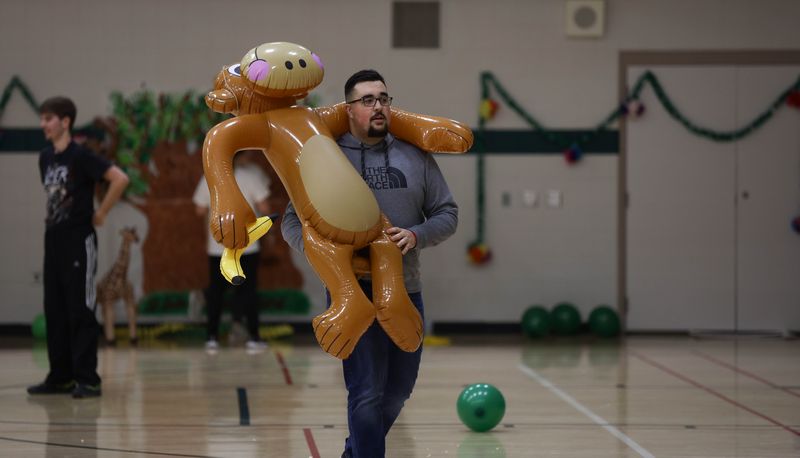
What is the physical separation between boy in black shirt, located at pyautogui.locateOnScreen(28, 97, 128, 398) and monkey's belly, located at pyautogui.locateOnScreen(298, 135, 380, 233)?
3.09 metres

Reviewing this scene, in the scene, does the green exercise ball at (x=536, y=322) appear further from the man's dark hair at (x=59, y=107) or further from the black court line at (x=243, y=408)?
the man's dark hair at (x=59, y=107)

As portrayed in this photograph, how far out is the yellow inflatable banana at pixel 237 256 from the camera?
3928 mm

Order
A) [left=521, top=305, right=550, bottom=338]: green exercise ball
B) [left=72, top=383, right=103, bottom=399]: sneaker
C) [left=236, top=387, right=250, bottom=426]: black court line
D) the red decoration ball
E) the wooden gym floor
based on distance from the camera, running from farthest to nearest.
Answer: the red decoration ball → [left=521, top=305, right=550, bottom=338]: green exercise ball → [left=72, top=383, right=103, bottom=399]: sneaker → [left=236, top=387, right=250, bottom=426]: black court line → the wooden gym floor

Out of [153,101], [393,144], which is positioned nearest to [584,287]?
[153,101]

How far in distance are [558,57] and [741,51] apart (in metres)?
1.75

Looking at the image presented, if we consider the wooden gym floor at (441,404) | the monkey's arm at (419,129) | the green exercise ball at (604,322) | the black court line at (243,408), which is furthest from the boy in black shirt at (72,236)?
the green exercise ball at (604,322)

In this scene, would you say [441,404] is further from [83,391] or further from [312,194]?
[312,194]

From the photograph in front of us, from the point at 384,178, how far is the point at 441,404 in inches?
114

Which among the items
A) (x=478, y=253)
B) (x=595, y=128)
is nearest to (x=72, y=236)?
(x=478, y=253)

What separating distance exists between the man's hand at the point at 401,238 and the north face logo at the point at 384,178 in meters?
0.22

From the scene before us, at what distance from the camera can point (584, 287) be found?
11.0 m

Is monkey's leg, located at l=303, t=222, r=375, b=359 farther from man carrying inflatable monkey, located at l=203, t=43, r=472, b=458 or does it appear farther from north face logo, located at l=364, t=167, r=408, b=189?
north face logo, located at l=364, t=167, r=408, b=189

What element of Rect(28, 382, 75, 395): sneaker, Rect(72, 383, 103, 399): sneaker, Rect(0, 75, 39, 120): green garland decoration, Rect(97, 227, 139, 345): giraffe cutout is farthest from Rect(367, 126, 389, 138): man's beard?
Rect(0, 75, 39, 120): green garland decoration

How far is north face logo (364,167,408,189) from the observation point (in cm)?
420
